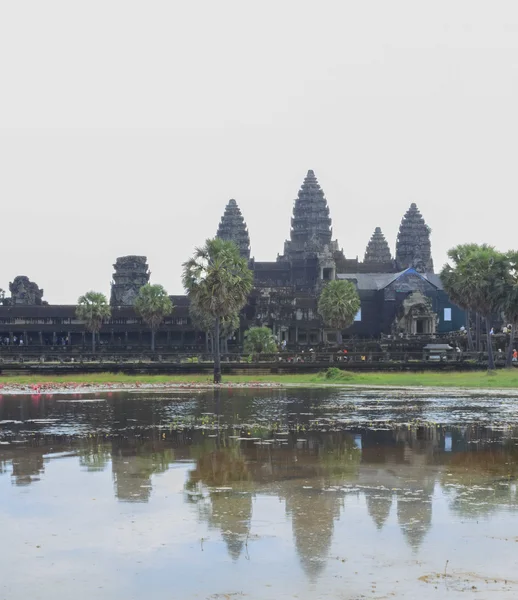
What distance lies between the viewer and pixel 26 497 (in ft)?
65.0

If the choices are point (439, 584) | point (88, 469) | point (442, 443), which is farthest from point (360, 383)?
point (439, 584)

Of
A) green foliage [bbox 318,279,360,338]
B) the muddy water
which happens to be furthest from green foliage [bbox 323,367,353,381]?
green foliage [bbox 318,279,360,338]

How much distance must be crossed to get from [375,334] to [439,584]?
406 ft

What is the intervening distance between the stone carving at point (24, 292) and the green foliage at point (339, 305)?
58675 mm

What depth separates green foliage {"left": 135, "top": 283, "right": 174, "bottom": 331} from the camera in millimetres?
132250

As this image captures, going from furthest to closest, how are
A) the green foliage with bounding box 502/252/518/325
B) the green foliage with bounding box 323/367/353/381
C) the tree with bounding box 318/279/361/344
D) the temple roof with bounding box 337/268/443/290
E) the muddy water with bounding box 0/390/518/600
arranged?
the temple roof with bounding box 337/268/443/290 < the tree with bounding box 318/279/361/344 < the green foliage with bounding box 502/252/518/325 < the green foliage with bounding box 323/367/353/381 < the muddy water with bounding box 0/390/518/600

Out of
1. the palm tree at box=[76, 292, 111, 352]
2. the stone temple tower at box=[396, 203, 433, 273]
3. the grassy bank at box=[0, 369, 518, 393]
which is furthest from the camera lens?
the stone temple tower at box=[396, 203, 433, 273]

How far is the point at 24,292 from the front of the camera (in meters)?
164

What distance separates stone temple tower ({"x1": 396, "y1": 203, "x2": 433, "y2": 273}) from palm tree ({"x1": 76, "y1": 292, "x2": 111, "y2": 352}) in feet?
217

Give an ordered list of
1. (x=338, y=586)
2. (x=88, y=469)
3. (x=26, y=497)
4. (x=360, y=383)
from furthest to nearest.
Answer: (x=360, y=383) → (x=88, y=469) → (x=26, y=497) → (x=338, y=586)

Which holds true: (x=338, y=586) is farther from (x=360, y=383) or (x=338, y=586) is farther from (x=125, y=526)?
(x=360, y=383)

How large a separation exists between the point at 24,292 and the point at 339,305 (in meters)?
64.4

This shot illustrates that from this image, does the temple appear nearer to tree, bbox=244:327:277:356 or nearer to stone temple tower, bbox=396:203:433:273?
tree, bbox=244:327:277:356

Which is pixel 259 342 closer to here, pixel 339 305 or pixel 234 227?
pixel 339 305
